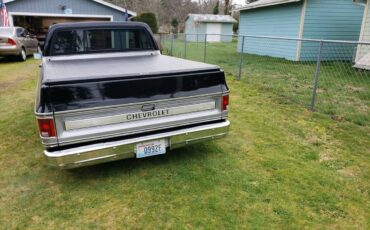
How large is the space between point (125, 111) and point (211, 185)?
1.23 meters

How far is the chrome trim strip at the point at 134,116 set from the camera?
9.33ft

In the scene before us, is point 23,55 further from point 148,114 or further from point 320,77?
point 148,114

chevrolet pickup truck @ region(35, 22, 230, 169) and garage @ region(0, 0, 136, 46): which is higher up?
garage @ region(0, 0, 136, 46)

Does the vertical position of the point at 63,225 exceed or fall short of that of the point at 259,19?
it falls short

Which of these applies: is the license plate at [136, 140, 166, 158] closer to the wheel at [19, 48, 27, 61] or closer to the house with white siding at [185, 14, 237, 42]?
the wheel at [19, 48, 27, 61]

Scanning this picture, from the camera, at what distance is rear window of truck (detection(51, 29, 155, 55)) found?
4.72 m

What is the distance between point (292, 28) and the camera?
1446cm

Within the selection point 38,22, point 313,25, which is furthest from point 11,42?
point 313,25

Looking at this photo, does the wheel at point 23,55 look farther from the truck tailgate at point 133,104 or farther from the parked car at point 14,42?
the truck tailgate at point 133,104

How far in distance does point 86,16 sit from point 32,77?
11813mm

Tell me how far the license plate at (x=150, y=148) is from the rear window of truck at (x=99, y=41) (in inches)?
93.3

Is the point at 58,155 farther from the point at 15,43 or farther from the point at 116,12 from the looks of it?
the point at 116,12

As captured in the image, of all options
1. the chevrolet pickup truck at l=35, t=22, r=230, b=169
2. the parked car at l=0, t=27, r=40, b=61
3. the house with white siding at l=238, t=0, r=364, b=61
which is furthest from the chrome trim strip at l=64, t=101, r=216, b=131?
the parked car at l=0, t=27, r=40, b=61

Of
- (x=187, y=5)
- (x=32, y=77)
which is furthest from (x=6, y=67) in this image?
(x=187, y=5)
